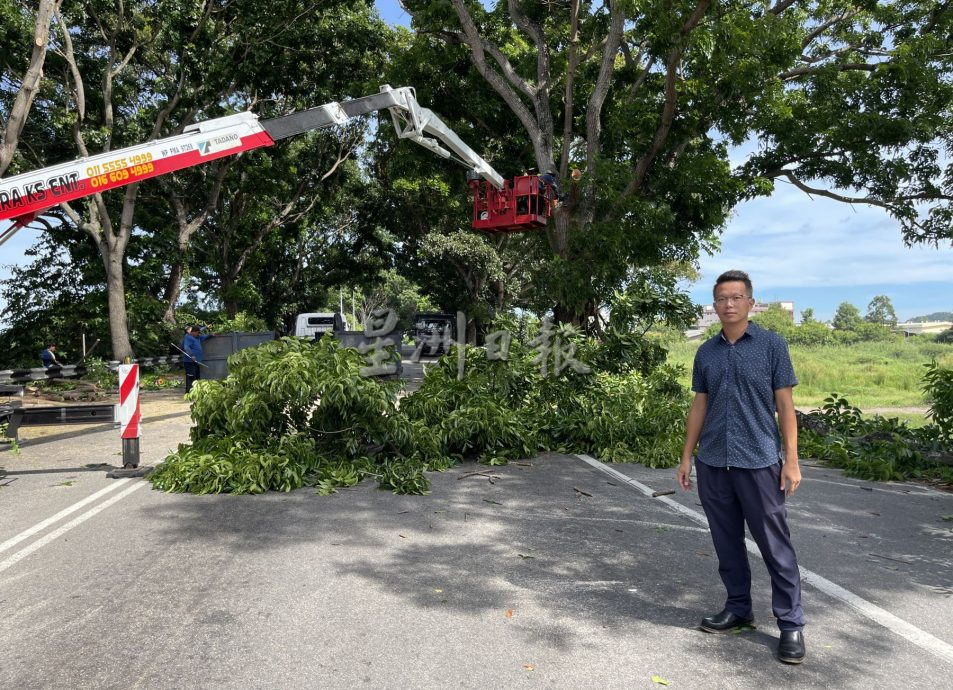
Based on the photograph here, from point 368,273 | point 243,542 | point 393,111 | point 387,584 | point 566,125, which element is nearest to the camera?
point 387,584

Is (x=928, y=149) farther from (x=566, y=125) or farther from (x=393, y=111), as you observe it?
(x=393, y=111)

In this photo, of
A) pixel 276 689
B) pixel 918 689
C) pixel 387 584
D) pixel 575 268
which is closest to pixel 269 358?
pixel 387 584

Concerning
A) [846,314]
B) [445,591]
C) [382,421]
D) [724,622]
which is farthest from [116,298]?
[846,314]

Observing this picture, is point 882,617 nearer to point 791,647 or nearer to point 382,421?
point 791,647

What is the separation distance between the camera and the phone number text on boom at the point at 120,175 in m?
8.48

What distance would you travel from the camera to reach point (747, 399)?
3.65 metres

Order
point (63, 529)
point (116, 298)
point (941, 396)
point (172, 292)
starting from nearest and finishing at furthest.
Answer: point (63, 529) → point (941, 396) → point (116, 298) → point (172, 292)

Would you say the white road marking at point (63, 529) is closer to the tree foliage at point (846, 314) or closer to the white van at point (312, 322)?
the white van at point (312, 322)

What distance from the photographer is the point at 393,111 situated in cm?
1306

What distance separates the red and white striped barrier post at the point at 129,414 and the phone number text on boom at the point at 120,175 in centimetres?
238

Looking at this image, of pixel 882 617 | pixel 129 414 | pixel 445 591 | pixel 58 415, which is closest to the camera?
pixel 882 617

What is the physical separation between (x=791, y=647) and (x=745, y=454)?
965 mm

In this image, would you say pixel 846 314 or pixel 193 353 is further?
pixel 846 314

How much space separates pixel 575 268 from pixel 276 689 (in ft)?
41.7
